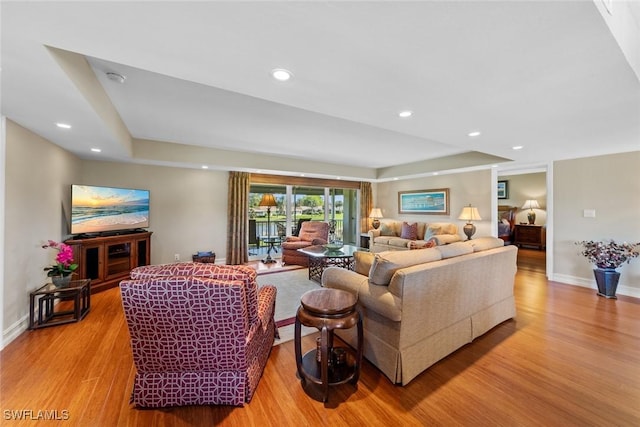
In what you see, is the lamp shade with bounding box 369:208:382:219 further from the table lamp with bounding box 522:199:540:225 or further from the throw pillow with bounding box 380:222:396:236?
the table lamp with bounding box 522:199:540:225

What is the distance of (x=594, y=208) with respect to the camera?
4.04m

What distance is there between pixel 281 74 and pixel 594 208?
5362mm

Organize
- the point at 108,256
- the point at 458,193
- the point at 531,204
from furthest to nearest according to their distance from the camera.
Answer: the point at 531,204, the point at 458,193, the point at 108,256

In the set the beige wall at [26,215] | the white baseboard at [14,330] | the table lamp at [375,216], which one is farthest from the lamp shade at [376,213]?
the white baseboard at [14,330]

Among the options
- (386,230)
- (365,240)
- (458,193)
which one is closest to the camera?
(458,193)

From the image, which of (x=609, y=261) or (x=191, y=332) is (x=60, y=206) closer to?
(x=191, y=332)

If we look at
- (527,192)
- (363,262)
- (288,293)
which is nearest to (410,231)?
(288,293)

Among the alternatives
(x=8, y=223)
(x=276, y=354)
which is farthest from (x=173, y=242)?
(x=276, y=354)

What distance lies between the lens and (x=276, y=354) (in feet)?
7.30

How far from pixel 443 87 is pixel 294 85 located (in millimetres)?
1077

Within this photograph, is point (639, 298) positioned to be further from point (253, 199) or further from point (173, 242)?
point (173, 242)

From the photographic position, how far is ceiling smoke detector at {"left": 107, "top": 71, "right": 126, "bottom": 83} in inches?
83.9

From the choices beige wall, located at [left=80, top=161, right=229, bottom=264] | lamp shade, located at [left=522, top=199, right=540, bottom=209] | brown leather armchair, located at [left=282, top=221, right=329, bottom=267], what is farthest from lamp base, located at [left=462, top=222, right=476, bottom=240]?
beige wall, located at [left=80, top=161, right=229, bottom=264]

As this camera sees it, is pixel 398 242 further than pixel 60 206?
Yes
